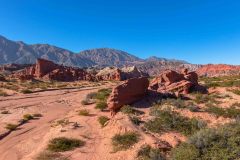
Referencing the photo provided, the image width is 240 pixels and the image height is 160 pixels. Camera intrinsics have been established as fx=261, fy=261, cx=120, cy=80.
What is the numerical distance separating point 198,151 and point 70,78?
2494 inches

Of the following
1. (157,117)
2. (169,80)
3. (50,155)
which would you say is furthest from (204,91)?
(50,155)

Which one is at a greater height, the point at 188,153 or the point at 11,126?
the point at 188,153

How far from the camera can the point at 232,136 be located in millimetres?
9094

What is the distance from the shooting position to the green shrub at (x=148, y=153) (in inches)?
385

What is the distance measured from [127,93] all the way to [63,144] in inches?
286

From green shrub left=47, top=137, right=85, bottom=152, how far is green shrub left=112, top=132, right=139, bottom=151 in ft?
5.41

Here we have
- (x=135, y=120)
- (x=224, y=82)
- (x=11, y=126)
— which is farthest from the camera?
(x=224, y=82)

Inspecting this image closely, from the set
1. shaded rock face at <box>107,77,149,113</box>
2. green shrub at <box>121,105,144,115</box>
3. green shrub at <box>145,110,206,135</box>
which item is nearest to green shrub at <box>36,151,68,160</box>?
green shrub at <box>145,110,206,135</box>

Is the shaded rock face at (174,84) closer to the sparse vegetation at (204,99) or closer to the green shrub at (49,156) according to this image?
the sparse vegetation at (204,99)

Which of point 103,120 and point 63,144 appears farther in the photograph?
point 103,120

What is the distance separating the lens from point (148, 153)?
1077cm

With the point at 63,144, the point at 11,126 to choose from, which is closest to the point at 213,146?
the point at 63,144

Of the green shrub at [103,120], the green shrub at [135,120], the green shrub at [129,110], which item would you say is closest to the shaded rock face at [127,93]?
the green shrub at [129,110]

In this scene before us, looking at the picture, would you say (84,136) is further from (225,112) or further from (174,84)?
(174,84)
